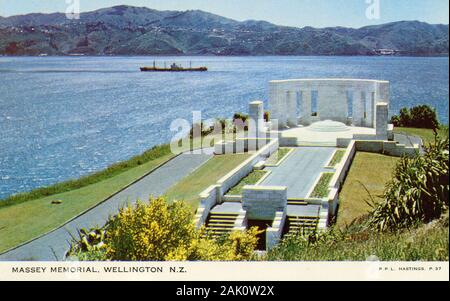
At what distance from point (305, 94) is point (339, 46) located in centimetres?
384

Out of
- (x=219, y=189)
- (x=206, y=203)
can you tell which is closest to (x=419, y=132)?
(x=219, y=189)

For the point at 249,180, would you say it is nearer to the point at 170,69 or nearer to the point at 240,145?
the point at 240,145

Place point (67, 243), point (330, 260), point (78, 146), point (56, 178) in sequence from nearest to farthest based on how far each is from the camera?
point (330, 260)
point (67, 243)
point (56, 178)
point (78, 146)

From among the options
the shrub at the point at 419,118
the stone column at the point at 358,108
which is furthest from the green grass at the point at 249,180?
the shrub at the point at 419,118

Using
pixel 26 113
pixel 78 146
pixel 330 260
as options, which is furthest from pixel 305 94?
pixel 330 260

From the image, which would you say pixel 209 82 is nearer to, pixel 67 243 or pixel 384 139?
pixel 384 139

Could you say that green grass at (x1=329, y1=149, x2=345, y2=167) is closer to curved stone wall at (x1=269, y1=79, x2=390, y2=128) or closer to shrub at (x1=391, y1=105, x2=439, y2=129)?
curved stone wall at (x1=269, y1=79, x2=390, y2=128)

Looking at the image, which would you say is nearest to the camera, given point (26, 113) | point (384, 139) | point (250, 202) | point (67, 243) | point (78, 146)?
point (67, 243)

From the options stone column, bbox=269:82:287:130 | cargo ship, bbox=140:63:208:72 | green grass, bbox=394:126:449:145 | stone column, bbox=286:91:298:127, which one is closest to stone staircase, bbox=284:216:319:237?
green grass, bbox=394:126:449:145
